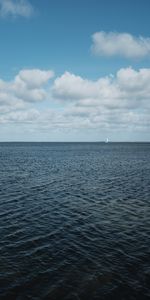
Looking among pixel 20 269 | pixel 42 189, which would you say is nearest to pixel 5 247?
pixel 20 269

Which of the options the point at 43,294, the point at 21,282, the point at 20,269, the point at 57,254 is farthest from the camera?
the point at 57,254

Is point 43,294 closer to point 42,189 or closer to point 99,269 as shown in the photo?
point 99,269

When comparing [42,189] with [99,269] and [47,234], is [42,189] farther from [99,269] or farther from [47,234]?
[99,269]

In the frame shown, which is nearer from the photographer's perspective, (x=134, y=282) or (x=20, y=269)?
(x=134, y=282)

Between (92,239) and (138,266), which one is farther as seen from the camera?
(92,239)

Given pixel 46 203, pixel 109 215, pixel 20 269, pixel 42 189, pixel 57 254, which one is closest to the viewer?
pixel 20 269

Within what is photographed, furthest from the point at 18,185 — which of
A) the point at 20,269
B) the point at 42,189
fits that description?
the point at 20,269

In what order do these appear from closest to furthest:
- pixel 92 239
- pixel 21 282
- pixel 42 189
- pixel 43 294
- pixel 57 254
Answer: pixel 43 294
pixel 21 282
pixel 57 254
pixel 92 239
pixel 42 189

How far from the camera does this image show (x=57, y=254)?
20.1 meters

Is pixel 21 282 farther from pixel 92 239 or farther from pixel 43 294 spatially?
pixel 92 239

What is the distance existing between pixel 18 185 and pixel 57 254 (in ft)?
97.5

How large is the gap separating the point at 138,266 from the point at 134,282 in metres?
2.11

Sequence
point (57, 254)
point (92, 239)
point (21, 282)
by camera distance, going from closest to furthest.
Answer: point (21, 282) → point (57, 254) → point (92, 239)

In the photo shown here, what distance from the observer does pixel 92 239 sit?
23031mm
